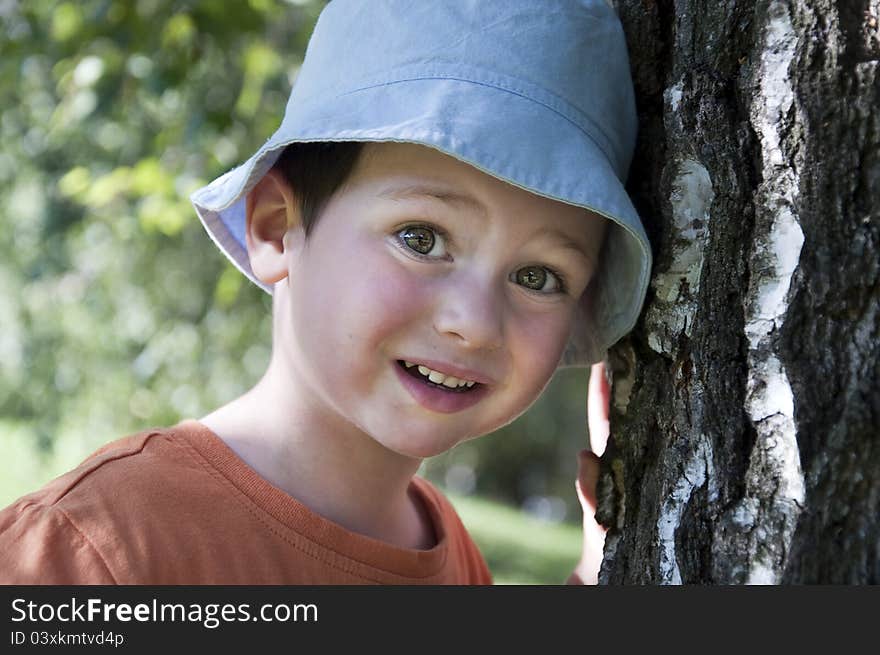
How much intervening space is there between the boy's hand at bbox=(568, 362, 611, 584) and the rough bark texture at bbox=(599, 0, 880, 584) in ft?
0.71

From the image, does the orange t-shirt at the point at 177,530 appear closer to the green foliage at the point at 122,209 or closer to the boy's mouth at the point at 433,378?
the boy's mouth at the point at 433,378

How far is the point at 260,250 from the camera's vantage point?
5.61 feet

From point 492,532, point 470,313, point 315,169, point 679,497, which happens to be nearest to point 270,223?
point 315,169

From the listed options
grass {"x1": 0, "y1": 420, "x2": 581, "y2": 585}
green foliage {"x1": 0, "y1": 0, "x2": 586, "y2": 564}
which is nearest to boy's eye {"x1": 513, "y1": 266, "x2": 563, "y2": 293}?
green foliage {"x1": 0, "y1": 0, "x2": 586, "y2": 564}

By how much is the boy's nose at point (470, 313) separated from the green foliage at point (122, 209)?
2.02 meters

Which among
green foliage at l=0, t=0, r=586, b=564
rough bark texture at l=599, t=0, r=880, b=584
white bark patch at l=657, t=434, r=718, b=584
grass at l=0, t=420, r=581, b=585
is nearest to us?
rough bark texture at l=599, t=0, r=880, b=584

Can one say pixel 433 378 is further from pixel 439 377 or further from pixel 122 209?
pixel 122 209

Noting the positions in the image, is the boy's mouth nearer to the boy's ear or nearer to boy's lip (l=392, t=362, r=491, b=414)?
boy's lip (l=392, t=362, r=491, b=414)

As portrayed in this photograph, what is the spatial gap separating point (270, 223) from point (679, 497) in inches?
31.0

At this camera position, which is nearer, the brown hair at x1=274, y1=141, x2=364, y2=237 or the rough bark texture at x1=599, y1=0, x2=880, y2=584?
the rough bark texture at x1=599, y1=0, x2=880, y2=584

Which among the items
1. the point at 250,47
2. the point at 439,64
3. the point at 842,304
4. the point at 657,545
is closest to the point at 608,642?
the point at 657,545

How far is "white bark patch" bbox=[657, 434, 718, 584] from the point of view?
1312mm

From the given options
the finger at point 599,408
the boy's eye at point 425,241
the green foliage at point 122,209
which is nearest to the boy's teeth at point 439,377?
the boy's eye at point 425,241

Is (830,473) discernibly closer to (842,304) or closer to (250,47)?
(842,304)
